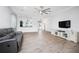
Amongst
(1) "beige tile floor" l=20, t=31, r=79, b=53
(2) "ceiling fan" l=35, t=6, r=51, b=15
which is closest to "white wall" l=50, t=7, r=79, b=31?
(2) "ceiling fan" l=35, t=6, r=51, b=15

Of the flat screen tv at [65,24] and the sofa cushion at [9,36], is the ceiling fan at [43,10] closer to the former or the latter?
the flat screen tv at [65,24]

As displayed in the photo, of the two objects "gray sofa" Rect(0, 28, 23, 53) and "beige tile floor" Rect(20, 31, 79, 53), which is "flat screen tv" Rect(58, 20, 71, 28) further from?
"gray sofa" Rect(0, 28, 23, 53)

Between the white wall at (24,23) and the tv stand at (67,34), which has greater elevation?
the white wall at (24,23)

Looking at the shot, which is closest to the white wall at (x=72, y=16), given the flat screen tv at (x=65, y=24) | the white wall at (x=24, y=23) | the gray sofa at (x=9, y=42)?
the flat screen tv at (x=65, y=24)

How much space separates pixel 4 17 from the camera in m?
1.52

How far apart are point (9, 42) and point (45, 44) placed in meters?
0.63

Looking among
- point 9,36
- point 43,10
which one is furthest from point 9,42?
point 43,10

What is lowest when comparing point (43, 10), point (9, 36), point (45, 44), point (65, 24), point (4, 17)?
point (45, 44)

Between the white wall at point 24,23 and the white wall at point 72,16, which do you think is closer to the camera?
the white wall at point 72,16

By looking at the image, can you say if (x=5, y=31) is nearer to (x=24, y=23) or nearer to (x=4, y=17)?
(x=4, y=17)

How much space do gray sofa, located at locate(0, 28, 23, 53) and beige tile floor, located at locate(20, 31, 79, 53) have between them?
11 cm

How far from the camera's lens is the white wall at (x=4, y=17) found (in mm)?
1487

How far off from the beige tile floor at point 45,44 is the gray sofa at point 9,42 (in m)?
0.11
